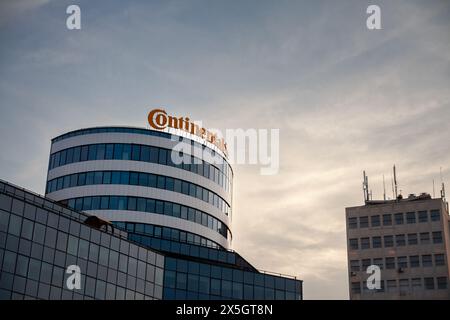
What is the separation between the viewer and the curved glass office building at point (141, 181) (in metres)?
102

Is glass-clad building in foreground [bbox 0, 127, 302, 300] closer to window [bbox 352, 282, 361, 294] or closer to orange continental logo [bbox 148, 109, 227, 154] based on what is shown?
orange continental logo [bbox 148, 109, 227, 154]

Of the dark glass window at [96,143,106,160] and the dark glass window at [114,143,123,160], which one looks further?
the dark glass window at [96,143,106,160]

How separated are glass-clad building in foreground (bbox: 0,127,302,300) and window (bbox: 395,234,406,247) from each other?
125 feet

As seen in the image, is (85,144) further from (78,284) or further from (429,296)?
(429,296)

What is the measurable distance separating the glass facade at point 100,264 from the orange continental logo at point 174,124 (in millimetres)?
19355

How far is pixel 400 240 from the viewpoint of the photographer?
131 metres

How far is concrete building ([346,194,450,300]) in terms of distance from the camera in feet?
414

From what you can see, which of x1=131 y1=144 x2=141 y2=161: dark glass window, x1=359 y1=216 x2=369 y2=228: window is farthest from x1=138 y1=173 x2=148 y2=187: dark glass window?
x1=359 y1=216 x2=369 y2=228: window

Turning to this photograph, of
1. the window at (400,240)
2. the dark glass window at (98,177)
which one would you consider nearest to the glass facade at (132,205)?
the dark glass window at (98,177)

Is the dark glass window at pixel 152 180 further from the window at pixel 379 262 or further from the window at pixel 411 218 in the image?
the window at pixel 411 218
